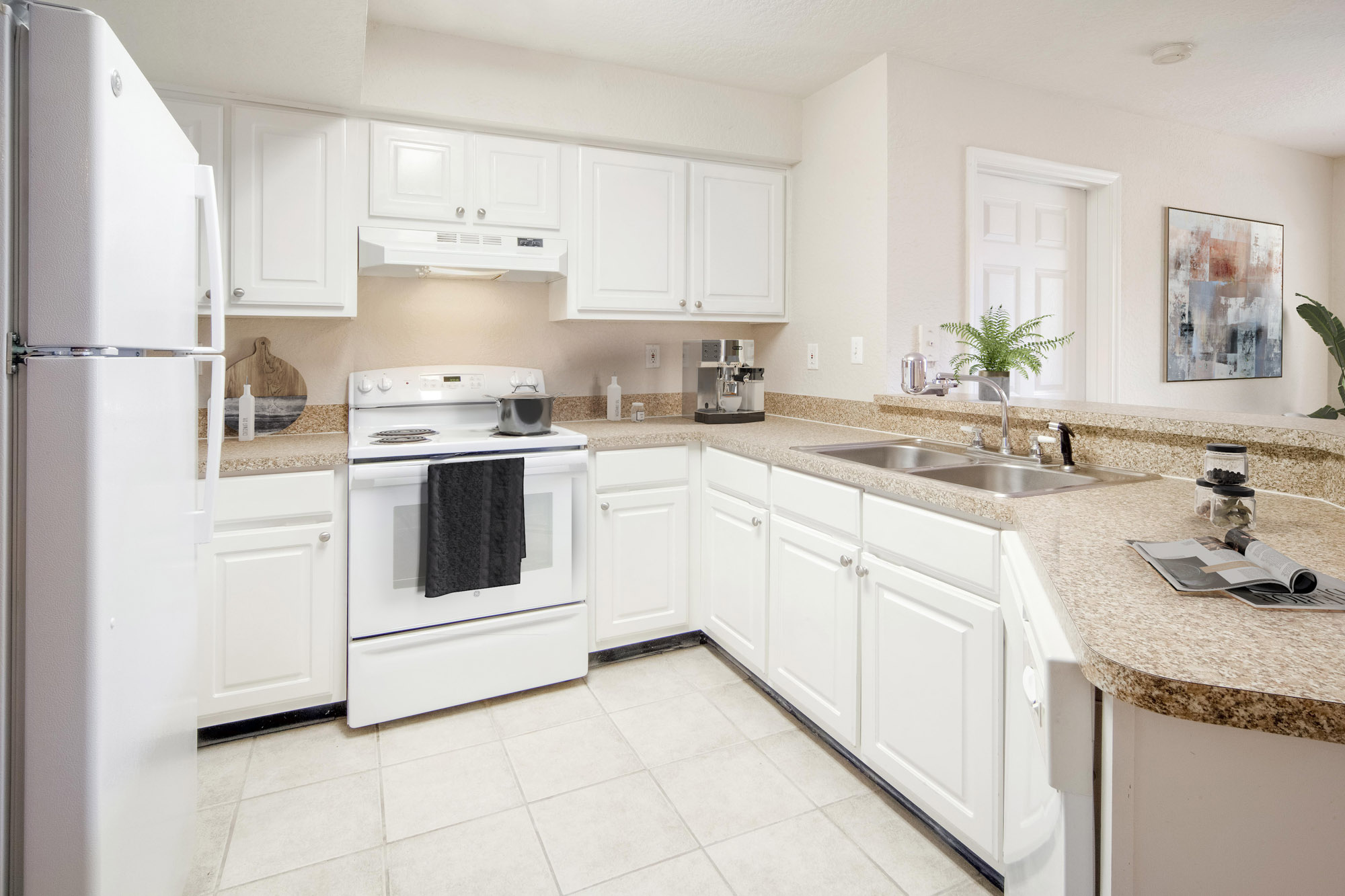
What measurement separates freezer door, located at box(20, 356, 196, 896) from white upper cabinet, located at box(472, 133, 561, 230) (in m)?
1.75

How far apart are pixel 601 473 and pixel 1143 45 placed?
2534 millimetres

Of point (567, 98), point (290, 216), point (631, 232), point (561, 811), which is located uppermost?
point (567, 98)

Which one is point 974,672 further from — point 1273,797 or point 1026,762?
point 1273,797

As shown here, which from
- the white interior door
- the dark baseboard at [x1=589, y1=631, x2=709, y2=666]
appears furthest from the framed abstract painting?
the dark baseboard at [x1=589, y1=631, x2=709, y2=666]

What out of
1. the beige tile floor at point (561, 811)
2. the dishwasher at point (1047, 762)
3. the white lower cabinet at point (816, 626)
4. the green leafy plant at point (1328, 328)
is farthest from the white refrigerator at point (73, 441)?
the green leafy plant at point (1328, 328)

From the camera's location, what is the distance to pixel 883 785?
1990 millimetres

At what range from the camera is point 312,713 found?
2.38 m

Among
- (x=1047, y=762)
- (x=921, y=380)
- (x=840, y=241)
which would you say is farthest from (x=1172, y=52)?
(x=1047, y=762)

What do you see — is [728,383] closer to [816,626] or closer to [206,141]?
[816,626]

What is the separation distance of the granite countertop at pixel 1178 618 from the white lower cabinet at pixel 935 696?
245mm

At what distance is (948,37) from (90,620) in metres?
2.90

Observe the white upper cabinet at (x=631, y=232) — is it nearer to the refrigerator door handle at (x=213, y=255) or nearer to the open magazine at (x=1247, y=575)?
the refrigerator door handle at (x=213, y=255)

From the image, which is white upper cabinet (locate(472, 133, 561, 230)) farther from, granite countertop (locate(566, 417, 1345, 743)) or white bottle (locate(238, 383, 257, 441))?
granite countertop (locate(566, 417, 1345, 743))

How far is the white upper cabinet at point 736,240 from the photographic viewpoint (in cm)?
311
